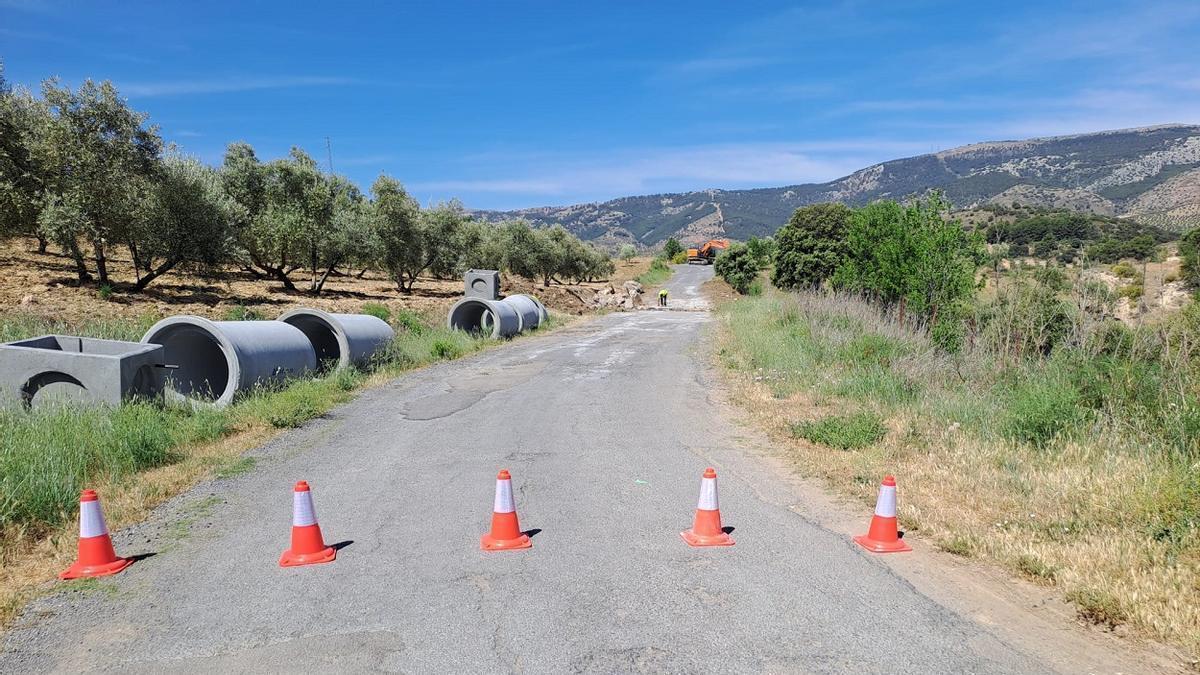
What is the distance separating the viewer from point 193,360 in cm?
1198

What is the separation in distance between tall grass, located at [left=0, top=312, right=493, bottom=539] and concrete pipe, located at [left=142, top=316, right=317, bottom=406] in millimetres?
294

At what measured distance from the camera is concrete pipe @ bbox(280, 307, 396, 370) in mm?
13414

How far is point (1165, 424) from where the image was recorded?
22.1 ft

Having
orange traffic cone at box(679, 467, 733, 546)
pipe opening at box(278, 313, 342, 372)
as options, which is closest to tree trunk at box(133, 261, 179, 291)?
pipe opening at box(278, 313, 342, 372)

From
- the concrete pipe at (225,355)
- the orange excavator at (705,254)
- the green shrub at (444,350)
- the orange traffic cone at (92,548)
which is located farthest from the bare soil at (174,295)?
the orange excavator at (705,254)

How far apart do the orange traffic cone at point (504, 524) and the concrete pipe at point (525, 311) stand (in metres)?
17.9

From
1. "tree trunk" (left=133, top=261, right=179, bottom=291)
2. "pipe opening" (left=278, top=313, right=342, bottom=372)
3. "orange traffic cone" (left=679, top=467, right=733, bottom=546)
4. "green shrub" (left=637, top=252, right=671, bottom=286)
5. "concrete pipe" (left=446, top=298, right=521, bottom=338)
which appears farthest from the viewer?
"green shrub" (left=637, top=252, right=671, bottom=286)

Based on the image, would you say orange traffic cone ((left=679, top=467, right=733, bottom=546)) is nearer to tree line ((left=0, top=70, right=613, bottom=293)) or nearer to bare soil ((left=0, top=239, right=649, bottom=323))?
bare soil ((left=0, top=239, right=649, bottom=323))

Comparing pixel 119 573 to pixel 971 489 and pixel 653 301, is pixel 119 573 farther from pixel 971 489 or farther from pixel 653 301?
pixel 653 301

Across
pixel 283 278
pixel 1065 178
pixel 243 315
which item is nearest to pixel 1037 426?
pixel 243 315

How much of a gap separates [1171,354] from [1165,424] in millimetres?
1553

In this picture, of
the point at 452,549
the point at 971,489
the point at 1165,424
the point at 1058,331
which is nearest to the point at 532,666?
the point at 452,549

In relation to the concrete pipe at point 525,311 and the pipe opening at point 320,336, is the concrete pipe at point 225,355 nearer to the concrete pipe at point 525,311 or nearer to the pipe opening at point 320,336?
the pipe opening at point 320,336

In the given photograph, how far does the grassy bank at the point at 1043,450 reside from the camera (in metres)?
4.43
